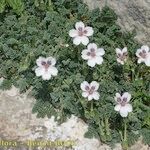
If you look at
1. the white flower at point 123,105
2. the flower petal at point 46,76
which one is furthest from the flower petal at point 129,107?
the flower petal at point 46,76

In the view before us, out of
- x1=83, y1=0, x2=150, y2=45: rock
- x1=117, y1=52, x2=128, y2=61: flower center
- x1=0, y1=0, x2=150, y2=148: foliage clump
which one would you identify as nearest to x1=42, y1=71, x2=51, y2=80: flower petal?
x1=0, y1=0, x2=150, y2=148: foliage clump

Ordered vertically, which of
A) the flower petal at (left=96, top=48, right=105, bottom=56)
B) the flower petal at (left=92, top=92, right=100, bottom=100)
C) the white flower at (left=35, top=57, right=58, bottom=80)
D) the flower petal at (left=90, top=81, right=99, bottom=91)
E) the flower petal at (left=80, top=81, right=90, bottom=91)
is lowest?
the white flower at (left=35, top=57, right=58, bottom=80)

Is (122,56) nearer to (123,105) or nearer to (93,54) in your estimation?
(93,54)

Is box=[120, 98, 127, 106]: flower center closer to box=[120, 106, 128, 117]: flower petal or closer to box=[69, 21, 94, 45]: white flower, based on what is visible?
box=[120, 106, 128, 117]: flower petal

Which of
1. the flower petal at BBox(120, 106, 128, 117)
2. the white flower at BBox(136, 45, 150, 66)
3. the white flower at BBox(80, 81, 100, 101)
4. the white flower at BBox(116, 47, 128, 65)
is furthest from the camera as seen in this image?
the white flower at BBox(116, 47, 128, 65)

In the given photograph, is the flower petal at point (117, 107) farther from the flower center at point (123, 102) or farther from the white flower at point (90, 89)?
the white flower at point (90, 89)

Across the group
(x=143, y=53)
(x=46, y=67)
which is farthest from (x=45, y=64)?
(x=143, y=53)

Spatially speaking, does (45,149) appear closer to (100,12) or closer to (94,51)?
(94,51)
